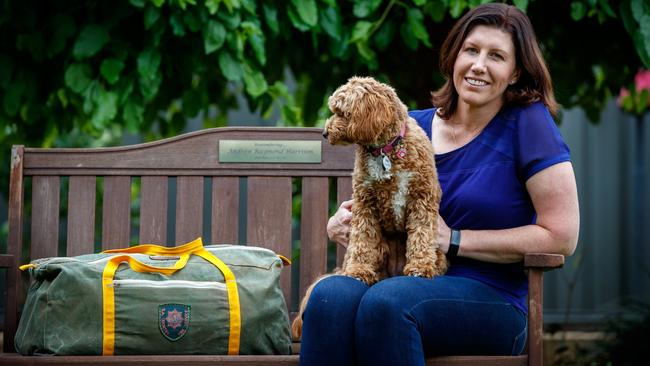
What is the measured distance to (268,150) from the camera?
3488 millimetres

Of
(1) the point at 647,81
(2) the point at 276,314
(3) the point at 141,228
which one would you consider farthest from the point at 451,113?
(1) the point at 647,81

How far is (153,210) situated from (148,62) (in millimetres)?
701

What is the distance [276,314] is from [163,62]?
1.56 meters

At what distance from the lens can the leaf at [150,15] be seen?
3688 mm

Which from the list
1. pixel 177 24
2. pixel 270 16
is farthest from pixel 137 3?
pixel 270 16

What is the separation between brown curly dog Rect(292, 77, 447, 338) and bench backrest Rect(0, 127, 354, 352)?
68 cm

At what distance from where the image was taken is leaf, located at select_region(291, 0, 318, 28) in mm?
3822

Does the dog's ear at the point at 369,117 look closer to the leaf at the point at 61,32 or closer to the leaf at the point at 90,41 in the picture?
the leaf at the point at 90,41

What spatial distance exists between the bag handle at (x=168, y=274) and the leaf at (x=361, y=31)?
1370 mm

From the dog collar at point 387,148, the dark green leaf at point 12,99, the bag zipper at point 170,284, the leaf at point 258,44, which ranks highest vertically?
the leaf at point 258,44

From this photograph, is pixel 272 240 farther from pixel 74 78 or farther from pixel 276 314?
pixel 74 78

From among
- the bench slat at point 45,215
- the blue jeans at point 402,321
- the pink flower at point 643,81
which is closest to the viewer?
the blue jeans at point 402,321

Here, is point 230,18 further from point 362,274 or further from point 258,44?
point 362,274

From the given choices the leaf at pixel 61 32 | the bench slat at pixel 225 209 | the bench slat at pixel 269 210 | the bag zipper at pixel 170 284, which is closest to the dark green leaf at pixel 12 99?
the leaf at pixel 61 32
